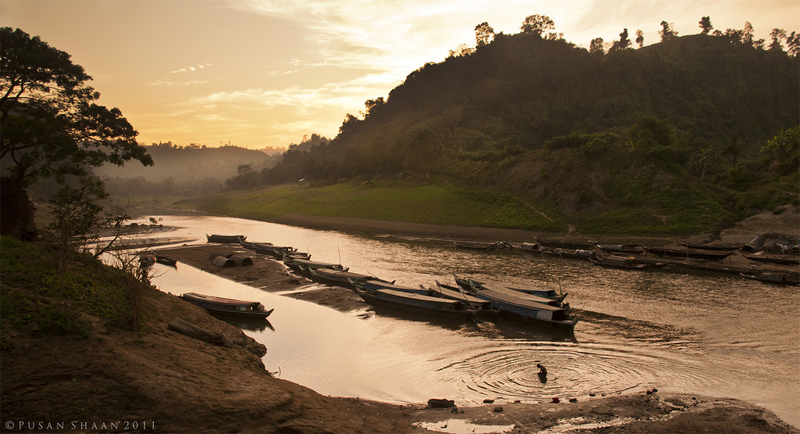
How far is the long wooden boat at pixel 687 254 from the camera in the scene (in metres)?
48.5

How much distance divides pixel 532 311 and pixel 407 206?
6682 centimetres

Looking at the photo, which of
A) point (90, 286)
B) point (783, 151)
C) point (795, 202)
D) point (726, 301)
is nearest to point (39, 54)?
point (90, 286)

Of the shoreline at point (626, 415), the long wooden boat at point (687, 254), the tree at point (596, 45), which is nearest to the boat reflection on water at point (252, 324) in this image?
the shoreline at point (626, 415)

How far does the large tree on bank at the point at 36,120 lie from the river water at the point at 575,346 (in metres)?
15.2

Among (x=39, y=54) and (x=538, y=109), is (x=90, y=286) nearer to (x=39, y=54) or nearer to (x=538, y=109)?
(x=39, y=54)

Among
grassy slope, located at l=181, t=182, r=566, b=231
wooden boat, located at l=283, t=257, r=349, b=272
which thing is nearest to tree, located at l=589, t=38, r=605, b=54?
grassy slope, located at l=181, t=182, r=566, b=231

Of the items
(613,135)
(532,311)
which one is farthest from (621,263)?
(613,135)

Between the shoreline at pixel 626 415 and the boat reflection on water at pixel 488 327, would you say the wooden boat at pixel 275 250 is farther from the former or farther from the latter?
the shoreline at pixel 626 415

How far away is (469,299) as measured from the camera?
3294 cm

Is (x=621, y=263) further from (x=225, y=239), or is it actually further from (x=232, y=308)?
(x=225, y=239)

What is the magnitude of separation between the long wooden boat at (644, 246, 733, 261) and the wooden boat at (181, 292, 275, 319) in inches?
1832

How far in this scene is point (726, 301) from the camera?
34719 mm

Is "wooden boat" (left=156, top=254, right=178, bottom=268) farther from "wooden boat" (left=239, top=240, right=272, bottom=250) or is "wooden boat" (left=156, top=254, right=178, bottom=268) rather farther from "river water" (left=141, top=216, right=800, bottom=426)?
"wooden boat" (left=239, top=240, right=272, bottom=250)

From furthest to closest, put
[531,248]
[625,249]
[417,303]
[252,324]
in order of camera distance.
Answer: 1. [531,248]
2. [625,249]
3. [417,303]
4. [252,324]
